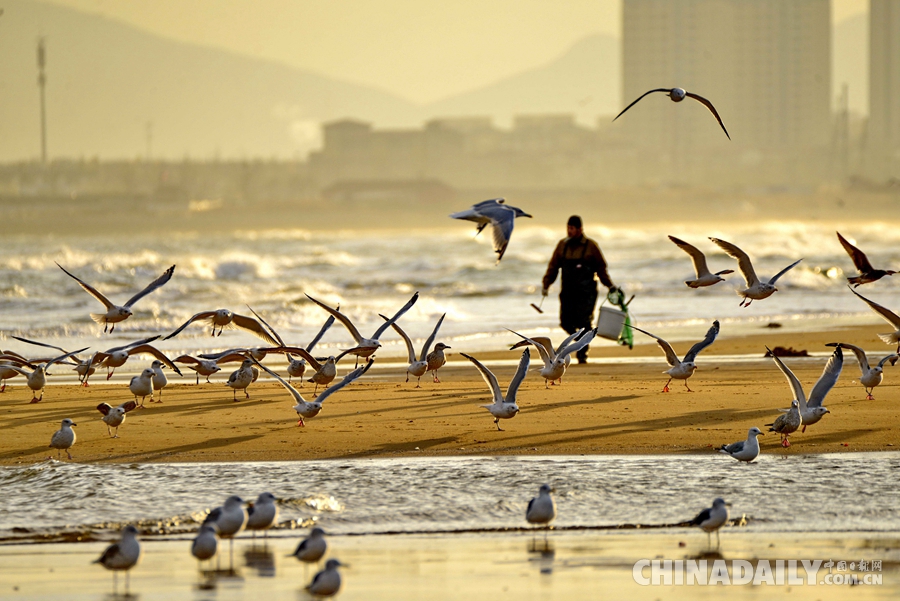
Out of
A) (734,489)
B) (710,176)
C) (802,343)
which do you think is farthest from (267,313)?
(710,176)

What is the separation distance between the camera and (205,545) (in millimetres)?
6090

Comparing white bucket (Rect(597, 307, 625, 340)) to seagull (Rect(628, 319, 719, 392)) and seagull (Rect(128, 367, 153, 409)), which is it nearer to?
seagull (Rect(628, 319, 719, 392))

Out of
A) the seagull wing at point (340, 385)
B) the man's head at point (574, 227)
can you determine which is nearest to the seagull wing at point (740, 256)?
the man's head at point (574, 227)

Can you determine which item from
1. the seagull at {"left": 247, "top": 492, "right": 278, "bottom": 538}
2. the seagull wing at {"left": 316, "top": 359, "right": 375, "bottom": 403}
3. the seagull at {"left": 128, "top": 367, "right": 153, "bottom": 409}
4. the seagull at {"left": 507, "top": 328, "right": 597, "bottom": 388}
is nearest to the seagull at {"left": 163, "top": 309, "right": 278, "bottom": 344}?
the seagull at {"left": 128, "top": 367, "right": 153, "bottom": 409}

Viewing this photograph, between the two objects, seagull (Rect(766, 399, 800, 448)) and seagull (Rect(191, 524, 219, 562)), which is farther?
seagull (Rect(766, 399, 800, 448))

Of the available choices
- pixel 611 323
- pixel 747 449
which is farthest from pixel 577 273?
pixel 747 449

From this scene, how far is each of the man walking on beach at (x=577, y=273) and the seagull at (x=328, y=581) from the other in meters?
7.70

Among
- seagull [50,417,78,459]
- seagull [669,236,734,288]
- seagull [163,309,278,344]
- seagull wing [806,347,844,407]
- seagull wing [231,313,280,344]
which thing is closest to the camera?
seagull [50,417,78,459]

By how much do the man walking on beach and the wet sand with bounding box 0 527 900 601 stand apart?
255 inches

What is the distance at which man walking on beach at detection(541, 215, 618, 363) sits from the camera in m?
13.2

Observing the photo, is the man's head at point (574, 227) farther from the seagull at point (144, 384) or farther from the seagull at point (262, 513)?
the seagull at point (262, 513)

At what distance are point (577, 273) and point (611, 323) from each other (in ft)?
3.83

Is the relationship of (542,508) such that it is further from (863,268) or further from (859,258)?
(863,268)

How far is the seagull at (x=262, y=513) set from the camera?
6.58 meters
